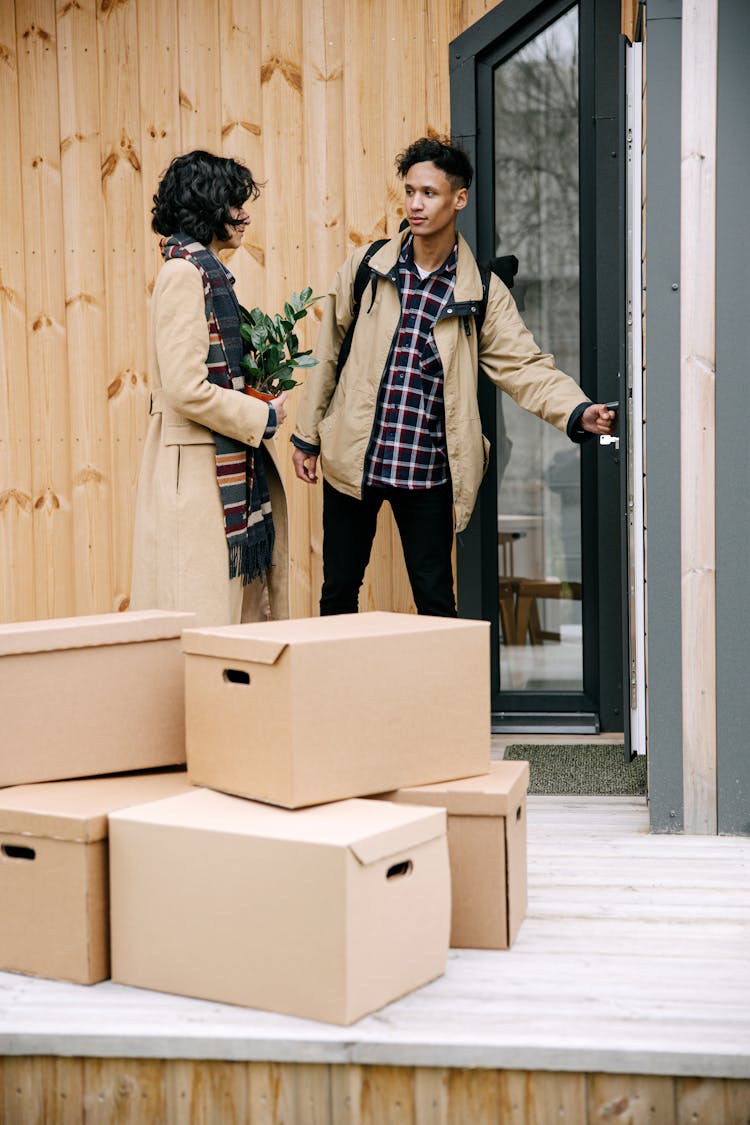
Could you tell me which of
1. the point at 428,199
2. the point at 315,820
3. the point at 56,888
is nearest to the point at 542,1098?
the point at 315,820

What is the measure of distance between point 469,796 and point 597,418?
1.47 meters

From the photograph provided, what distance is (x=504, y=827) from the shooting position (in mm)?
2121

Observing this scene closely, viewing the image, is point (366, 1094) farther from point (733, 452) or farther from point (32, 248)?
point (32, 248)

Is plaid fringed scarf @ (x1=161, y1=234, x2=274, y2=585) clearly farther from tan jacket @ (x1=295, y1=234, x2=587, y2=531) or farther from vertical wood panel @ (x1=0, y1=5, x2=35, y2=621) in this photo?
vertical wood panel @ (x1=0, y1=5, x2=35, y2=621)

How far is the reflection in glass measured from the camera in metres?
3.87

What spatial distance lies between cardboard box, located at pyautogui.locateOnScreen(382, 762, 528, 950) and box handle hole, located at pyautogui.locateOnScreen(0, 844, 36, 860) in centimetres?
63

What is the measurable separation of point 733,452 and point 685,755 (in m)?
0.67

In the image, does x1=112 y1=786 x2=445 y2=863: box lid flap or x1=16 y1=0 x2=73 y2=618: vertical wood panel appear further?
x1=16 y1=0 x2=73 y2=618: vertical wood panel

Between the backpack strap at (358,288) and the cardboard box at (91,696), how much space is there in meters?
1.38

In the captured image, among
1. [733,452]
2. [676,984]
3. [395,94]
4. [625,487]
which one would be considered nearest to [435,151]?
[395,94]

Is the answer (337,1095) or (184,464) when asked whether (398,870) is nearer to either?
(337,1095)

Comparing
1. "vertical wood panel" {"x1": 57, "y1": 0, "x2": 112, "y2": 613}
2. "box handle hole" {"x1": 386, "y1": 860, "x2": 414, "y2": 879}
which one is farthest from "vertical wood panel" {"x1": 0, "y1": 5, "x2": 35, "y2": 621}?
"box handle hole" {"x1": 386, "y1": 860, "x2": 414, "y2": 879}

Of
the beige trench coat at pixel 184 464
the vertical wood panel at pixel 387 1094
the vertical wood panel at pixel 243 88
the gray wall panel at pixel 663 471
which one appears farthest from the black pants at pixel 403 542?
the vertical wood panel at pixel 387 1094

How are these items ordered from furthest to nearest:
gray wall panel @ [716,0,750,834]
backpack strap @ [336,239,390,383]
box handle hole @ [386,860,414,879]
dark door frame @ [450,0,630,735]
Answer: dark door frame @ [450,0,630,735]
backpack strap @ [336,239,390,383]
gray wall panel @ [716,0,750,834]
box handle hole @ [386,860,414,879]
